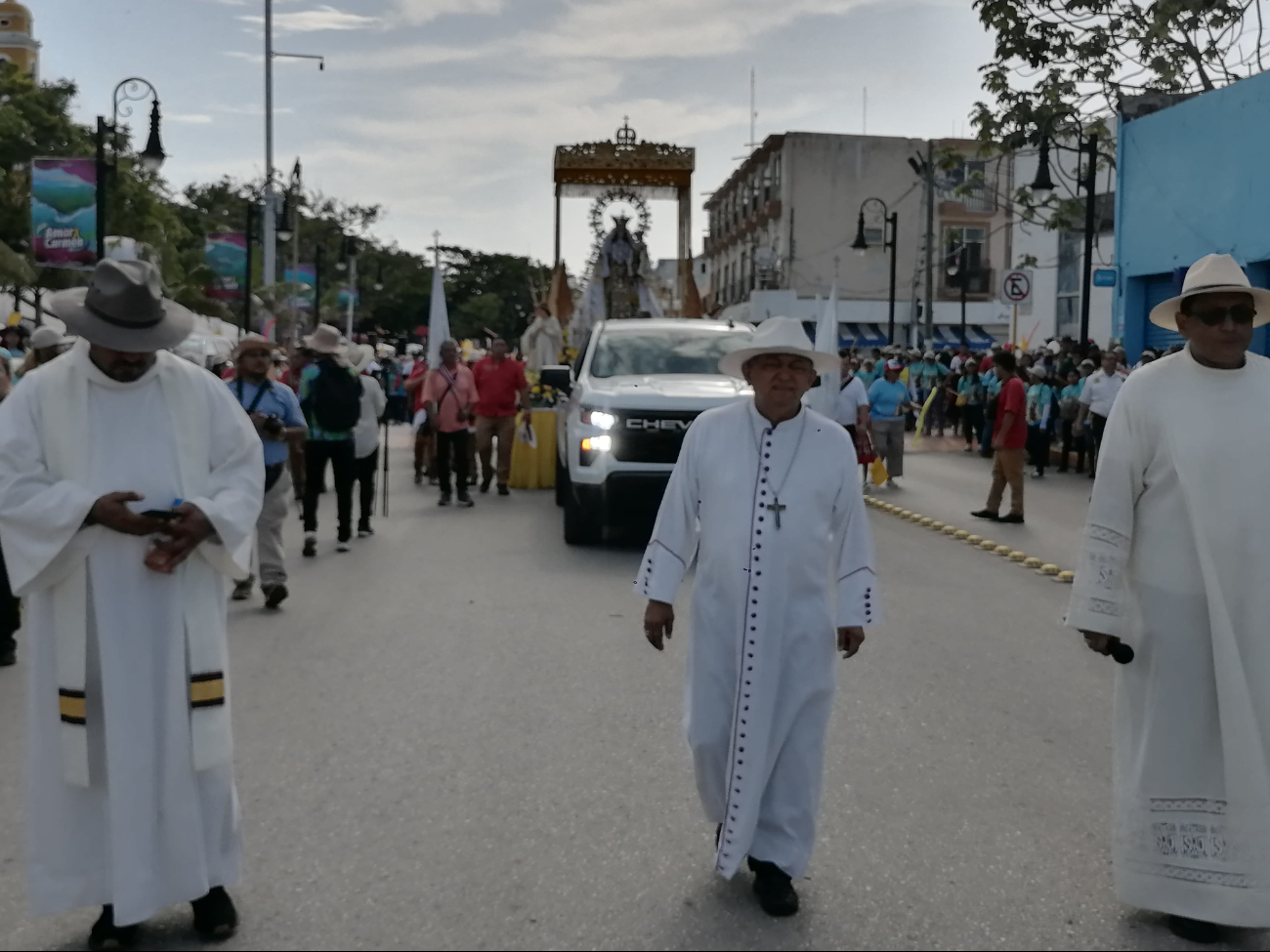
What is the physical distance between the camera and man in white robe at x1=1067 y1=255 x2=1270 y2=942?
4.28m

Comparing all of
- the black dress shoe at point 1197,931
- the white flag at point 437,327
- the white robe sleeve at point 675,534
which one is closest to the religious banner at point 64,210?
the white flag at point 437,327

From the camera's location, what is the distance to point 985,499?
1883cm

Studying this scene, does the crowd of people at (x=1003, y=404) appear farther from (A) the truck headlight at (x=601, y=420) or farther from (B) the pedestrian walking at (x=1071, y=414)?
(A) the truck headlight at (x=601, y=420)

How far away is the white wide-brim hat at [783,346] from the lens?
15.4 feet

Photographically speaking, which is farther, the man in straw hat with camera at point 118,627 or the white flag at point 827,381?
the white flag at point 827,381

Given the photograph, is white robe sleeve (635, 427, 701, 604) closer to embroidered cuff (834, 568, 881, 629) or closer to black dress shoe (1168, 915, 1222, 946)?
embroidered cuff (834, 568, 881, 629)

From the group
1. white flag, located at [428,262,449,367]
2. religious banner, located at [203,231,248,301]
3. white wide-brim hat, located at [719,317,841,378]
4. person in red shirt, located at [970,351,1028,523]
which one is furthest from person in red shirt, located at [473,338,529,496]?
religious banner, located at [203,231,248,301]

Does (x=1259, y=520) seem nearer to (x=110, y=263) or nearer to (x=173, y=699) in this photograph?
(x=173, y=699)

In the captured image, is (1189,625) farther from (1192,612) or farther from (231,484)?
(231,484)

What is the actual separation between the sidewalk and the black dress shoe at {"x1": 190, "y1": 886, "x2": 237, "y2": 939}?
8133mm

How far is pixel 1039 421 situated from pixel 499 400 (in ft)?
30.5

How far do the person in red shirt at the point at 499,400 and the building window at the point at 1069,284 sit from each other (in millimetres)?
27178

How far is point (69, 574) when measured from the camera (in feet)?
13.6

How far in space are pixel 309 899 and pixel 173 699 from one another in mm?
820
